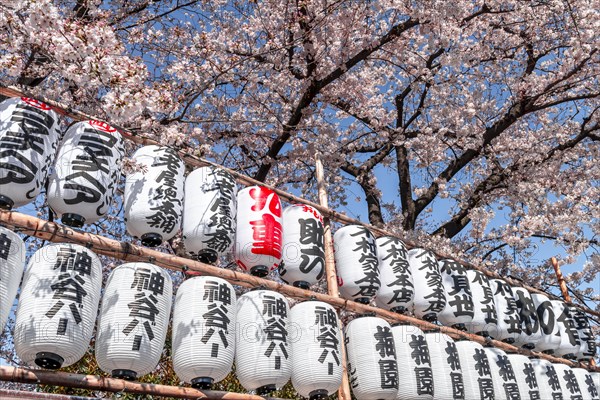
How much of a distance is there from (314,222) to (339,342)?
65.2 inches

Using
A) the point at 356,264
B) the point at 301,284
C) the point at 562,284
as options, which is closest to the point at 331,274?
the point at 356,264

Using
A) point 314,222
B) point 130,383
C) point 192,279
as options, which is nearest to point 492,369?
point 314,222

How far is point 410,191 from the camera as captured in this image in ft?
38.3

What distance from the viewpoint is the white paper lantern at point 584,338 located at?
9477 millimetres

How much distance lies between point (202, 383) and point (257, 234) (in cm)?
181

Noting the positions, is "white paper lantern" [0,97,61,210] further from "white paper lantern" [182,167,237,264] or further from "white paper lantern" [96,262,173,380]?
"white paper lantern" [182,167,237,264]

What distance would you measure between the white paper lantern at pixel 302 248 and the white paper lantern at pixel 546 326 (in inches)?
199

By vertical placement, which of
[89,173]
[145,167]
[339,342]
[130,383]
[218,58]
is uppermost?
[218,58]

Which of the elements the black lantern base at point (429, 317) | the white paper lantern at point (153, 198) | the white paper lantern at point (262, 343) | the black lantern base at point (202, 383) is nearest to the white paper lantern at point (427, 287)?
the black lantern base at point (429, 317)

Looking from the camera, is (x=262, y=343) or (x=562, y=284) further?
(x=562, y=284)

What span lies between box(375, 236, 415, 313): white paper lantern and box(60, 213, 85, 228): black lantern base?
4110 mm

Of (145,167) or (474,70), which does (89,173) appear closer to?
(145,167)

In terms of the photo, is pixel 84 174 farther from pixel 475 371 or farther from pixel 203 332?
pixel 475 371

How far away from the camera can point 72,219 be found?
454 cm
